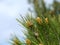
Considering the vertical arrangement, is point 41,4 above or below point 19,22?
above

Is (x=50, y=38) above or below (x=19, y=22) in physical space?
below

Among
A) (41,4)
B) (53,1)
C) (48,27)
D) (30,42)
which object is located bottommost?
(30,42)

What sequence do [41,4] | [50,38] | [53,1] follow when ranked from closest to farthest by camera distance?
[50,38] < [41,4] < [53,1]

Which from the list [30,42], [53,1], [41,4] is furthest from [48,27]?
[53,1]

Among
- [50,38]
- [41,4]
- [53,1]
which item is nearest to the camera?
[50,38]

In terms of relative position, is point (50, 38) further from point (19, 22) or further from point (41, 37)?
point (19, 22)

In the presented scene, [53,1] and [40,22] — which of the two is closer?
[40,22]

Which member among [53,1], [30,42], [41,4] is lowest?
[30,42]

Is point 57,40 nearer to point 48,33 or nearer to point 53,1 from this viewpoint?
point 48,33

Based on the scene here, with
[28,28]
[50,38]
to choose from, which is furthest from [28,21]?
[50,38]
